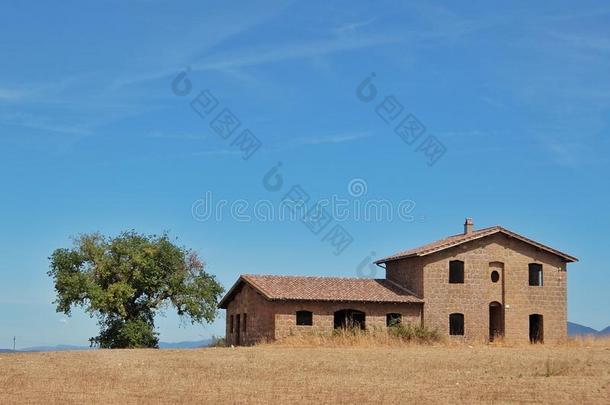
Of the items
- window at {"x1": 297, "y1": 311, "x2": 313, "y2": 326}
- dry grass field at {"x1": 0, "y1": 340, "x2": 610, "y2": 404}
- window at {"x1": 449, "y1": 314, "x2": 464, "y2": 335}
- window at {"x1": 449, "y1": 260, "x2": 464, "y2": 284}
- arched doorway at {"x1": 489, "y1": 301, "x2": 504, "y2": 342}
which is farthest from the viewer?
arched doorway at {"x1": 489, "y1": 301, "x2": 504, "y2": 342}

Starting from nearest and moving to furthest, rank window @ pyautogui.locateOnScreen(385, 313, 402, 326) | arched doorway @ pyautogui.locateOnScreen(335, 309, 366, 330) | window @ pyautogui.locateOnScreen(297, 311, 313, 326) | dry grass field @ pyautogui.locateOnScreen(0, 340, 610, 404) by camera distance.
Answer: dry grass field @ pyautogui.locateOnScreen(0, 340, 610, 404), window @ pyautogui.locateOnScreen(297, 311, 313, 326), arched doorway @ pyautogui.locateOnScreen(335, 309, 366, 330), window @ pyautogui.locateOnScreen(385, 313, 402, 326)

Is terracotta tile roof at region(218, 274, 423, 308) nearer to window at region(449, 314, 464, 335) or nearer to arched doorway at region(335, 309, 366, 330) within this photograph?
arched doorway at region(335, 309, 366, 330)

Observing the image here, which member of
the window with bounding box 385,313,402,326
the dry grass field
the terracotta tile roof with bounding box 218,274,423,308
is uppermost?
the terracotta tile roof with bounding box 218,274,423,308

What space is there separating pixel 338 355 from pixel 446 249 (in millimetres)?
16154

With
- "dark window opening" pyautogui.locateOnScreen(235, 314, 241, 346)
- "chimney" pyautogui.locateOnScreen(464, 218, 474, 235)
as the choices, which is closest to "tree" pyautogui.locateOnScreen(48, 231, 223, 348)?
"dark window opening" pyautogui.locateOnScreen(235, 314, 241, 346)

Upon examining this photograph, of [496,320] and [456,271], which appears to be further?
[496,320]

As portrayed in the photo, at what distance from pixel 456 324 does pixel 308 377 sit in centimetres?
2342

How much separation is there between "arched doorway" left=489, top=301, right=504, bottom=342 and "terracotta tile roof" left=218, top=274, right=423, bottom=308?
5.40m

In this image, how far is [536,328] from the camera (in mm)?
49656

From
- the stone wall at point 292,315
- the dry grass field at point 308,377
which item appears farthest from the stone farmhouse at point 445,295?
the dry grass field at point 308,377

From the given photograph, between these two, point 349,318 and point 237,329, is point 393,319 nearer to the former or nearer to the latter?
point 349,318

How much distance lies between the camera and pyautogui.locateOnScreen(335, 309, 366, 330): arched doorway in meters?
46.1

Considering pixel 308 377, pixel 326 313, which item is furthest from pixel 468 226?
pixel 308 377

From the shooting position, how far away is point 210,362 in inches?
1242
